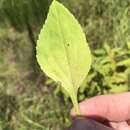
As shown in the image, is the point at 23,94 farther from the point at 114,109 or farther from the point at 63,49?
the point at 63,49

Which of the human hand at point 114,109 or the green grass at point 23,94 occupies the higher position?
the human hand at point 114,109

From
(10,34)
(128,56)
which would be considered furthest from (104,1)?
(10,34)

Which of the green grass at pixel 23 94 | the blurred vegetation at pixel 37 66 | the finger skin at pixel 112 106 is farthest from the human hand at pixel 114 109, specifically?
the green grass at pixel 23 94

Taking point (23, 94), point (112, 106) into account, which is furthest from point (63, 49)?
point (23, 94)

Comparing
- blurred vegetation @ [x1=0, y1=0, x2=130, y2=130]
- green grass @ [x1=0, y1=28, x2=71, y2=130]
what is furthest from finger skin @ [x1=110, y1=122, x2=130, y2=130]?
green grass @ [x1=0, y1=28, x2=71, y2=130]

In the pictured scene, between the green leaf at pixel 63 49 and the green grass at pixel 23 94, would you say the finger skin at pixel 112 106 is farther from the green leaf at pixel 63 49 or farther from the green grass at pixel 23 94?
the green grass at pixel 23 94

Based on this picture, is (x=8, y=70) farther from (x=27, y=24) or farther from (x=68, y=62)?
(x=68, y=62)

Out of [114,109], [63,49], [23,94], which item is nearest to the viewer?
[63,49]
